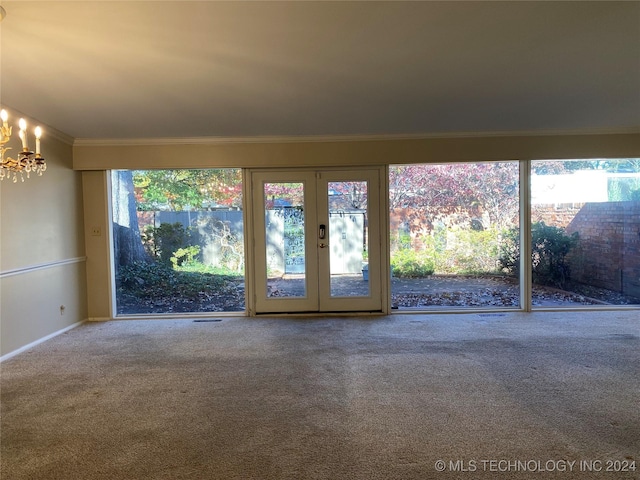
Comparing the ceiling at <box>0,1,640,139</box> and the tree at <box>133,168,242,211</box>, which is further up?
the ceiling at <box>0,1,640,139</box>

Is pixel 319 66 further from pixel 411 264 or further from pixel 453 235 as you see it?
pixel 453 235

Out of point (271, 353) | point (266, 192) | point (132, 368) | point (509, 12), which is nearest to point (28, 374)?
point (132, 368)

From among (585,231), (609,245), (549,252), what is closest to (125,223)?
(549,252)

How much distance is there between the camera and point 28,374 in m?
3.29

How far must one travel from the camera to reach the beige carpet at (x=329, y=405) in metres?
2.04

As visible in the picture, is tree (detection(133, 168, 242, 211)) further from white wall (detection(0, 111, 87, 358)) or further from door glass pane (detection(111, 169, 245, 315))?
white wall (detection(0, 111, 87, 358))

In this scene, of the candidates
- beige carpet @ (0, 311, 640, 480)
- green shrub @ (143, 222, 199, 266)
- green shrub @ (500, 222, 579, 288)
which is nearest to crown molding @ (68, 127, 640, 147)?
green shrub @ (143, 222, 199, 266)

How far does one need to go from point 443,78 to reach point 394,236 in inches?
90.8

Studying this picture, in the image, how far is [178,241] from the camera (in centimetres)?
535

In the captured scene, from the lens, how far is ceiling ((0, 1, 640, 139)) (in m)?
2.57

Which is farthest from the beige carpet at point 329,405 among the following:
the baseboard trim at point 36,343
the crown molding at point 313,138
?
the crown molding at point 313,138

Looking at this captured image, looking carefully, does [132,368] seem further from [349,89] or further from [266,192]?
[349,89]

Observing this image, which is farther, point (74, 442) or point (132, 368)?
point (132, 368)

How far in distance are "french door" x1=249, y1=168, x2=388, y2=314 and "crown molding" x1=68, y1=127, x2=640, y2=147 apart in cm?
40
